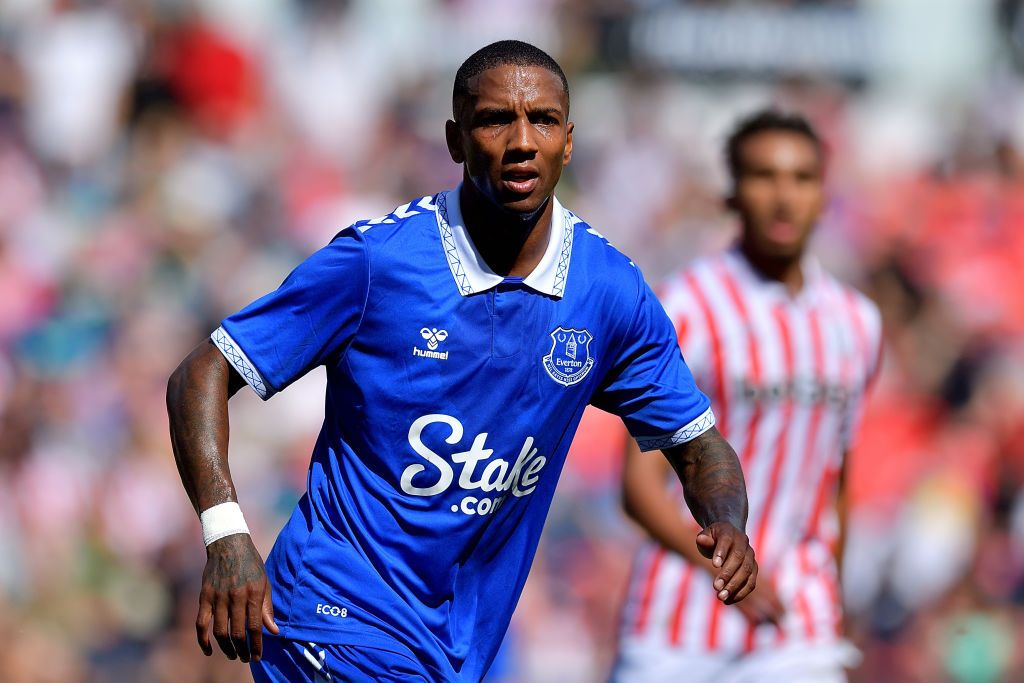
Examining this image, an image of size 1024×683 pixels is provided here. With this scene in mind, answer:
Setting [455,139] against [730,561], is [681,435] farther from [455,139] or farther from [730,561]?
[455,139]

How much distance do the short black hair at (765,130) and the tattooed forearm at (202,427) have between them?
2.94 meters

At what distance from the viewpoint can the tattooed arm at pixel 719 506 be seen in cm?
388

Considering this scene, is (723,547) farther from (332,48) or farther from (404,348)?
(332,48)

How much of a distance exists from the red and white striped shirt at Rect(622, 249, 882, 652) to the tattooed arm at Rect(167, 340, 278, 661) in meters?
2.20

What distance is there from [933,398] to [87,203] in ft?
20.2

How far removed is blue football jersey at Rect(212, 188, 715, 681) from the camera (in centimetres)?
394

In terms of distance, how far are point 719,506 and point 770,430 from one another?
5.70ft

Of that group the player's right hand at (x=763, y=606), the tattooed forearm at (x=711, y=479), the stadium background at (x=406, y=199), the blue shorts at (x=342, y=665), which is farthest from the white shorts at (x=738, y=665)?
the stadium background at (x=406, y=199)

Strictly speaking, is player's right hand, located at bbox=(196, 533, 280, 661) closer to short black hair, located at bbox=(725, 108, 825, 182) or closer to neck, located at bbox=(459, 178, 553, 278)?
neck, located at bbox=(459, 178, 553, 278)

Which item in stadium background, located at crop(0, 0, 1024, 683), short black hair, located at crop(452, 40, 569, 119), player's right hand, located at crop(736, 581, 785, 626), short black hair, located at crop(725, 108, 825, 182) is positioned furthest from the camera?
stadium background, located at crop(0, 0, 1024, 683)

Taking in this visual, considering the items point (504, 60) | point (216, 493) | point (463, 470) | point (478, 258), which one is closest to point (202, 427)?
point (216, 493)

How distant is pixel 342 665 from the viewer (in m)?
3.94

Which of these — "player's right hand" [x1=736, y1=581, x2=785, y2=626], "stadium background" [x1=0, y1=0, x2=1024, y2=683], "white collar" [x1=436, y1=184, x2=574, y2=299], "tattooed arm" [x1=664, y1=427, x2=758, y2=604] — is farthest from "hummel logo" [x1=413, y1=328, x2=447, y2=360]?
"stadium background" [x1=0, y1=0, x2=1024, y2=683]

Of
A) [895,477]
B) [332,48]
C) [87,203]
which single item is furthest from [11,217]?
[895,477]
